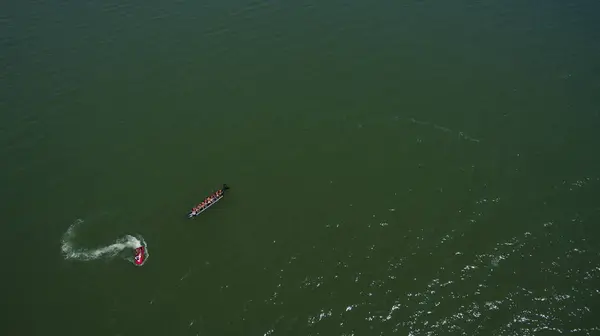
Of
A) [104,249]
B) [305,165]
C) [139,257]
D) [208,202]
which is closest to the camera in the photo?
[139,257]

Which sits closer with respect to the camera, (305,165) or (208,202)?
(208,202)

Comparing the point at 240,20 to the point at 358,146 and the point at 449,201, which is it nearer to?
the point at 358,146

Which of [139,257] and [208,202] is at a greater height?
[208,202]

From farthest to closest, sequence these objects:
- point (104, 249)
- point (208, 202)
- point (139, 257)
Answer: point (208, 202), point (104, 249), point (139, 257)

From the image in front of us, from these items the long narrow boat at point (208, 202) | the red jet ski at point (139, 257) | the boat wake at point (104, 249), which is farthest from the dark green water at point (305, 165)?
the red jet ski at point (139, 257)

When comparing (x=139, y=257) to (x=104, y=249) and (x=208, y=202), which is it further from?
(x=208, y=202)

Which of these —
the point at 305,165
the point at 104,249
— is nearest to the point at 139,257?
the point at 104,249
